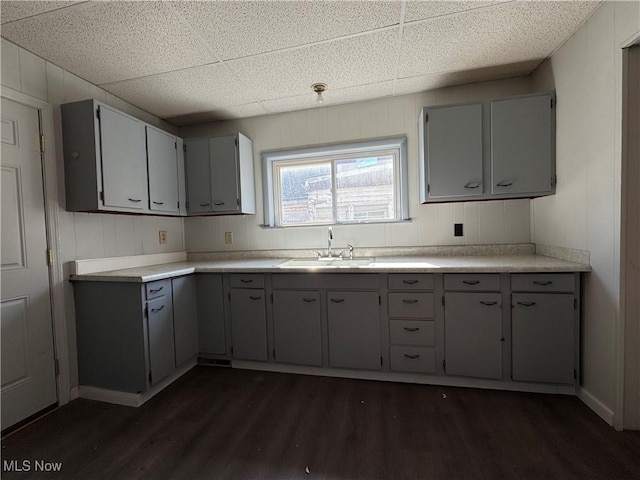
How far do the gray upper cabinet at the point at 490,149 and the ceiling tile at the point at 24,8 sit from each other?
2.32m

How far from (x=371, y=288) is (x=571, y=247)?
4.38 feet

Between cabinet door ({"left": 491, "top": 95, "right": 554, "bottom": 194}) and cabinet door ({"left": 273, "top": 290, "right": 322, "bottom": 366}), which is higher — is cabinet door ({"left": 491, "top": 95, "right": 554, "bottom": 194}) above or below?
above

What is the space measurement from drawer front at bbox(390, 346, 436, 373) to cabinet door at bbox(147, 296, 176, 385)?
1.63 meters

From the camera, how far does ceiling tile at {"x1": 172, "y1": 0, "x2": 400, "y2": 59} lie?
4.88 feet

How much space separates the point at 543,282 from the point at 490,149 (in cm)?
101

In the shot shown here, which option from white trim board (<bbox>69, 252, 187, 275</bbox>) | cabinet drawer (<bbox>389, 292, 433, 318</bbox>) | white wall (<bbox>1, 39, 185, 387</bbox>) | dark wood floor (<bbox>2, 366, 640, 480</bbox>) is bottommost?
dark wood floor (<bbox>2, 366, 640, 480</bbox>)

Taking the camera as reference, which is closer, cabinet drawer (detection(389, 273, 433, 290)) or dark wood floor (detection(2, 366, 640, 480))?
dark wood floor (detection(2, 366, 640, 480))

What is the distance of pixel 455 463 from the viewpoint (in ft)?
4.40

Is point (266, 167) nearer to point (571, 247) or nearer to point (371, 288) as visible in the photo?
point (371, 288)

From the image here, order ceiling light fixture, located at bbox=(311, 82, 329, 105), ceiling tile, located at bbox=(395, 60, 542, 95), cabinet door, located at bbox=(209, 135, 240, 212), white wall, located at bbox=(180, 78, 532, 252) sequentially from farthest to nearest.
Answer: cabinet door, located at bbox=(209, 135, 240, 212)
white wall, located at bbox=(180, 78, 532, 252)
ceiling light fixture, located at bbox=(311, 82, 329, 105)
ceiling tile, located at bbox=(395, 60, 542, 95)

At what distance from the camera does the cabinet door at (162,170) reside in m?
2.33

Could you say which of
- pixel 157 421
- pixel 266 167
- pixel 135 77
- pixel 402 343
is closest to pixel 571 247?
pixel 402 343

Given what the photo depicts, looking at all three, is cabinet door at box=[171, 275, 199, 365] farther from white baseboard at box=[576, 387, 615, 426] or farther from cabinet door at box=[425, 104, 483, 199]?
white baseboard at box=[576, 387, 615, 426]

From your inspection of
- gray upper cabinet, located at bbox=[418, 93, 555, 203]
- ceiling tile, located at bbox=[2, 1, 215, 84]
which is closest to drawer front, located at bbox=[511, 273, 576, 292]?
gray upper cabinet, located at bbox=[418, 93, 555, 203]
